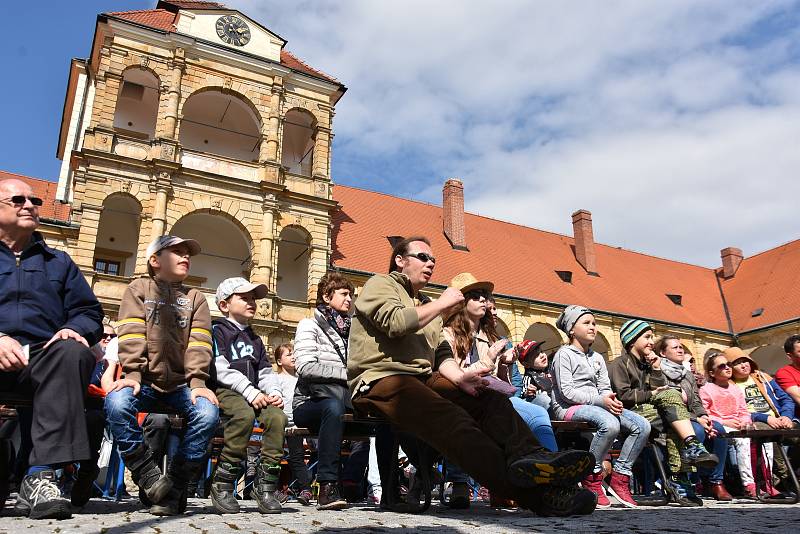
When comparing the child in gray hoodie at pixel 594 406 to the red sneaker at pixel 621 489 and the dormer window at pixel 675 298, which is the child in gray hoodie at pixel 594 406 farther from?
the dormer window at pixel 675 298

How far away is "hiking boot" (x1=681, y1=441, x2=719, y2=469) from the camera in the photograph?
5078mm

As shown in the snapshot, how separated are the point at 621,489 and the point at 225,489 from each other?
3.12m

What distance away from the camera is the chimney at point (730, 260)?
3516 cm

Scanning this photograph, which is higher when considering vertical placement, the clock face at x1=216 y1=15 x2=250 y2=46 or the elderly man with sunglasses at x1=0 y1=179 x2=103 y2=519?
the clock face at x1=216 y1=15 x2=250 y2=46

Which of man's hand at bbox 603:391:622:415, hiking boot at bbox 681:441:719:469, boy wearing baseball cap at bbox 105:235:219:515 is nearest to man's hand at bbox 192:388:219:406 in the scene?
boy wearing baseball cap at bbox 105:235:219:515

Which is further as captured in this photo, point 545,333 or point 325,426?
point 545,333

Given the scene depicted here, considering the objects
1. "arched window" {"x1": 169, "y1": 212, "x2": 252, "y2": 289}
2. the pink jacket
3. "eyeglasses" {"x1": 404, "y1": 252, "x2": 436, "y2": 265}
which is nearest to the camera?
"eyeglasses" {"x1": 404, "y1": 252, "x2": 436, "y2": 265}

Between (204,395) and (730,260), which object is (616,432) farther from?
(730,260)

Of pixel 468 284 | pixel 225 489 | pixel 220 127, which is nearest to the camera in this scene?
pixel 225 489

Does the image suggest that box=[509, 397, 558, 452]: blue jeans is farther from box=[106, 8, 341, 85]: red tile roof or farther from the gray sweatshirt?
box=[106, 8, 341, 85]: red tile roof

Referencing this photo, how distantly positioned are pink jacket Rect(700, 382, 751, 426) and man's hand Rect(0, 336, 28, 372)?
21.8 feet

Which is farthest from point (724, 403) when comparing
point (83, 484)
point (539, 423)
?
point (83, 484)

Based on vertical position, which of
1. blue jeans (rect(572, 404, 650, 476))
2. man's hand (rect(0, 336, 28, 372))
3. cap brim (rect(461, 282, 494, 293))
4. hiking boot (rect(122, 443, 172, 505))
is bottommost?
hiking boot (rect(122, 443, 172, 505))

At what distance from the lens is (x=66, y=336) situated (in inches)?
138
